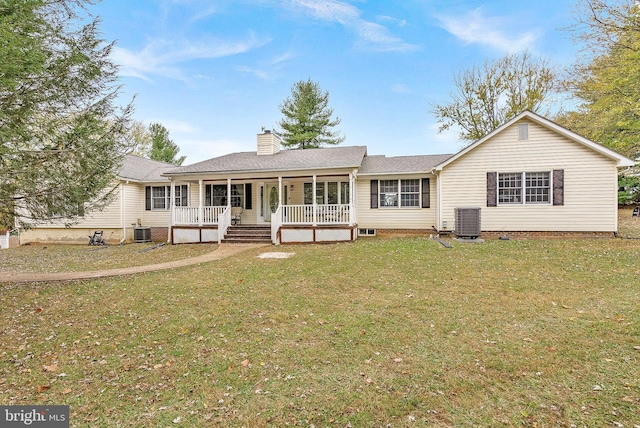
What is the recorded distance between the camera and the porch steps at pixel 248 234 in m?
13.8

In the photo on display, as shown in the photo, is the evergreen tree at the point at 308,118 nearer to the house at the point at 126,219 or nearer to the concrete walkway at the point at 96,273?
the house at the point at 126,219

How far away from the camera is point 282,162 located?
1452cm

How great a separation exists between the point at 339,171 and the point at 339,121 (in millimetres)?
17136

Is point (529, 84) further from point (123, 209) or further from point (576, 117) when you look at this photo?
point (123, 209)

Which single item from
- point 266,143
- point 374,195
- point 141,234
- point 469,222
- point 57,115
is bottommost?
point 141,234

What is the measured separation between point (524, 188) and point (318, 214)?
8.41 metres

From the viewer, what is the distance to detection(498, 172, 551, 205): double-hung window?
1252 centimetres

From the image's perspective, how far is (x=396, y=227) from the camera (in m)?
14.7

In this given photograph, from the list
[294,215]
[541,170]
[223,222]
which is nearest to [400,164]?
[541,170]

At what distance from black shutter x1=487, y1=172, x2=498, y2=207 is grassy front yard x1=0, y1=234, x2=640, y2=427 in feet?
19.8

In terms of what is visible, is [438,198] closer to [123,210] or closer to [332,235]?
[332,235]

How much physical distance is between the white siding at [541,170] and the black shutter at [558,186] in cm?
16

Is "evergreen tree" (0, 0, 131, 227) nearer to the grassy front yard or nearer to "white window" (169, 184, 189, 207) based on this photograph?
the grassy front yard

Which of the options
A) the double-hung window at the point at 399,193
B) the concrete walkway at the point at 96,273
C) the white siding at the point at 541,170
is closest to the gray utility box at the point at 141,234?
the concrete walkway at the point at 96,273
